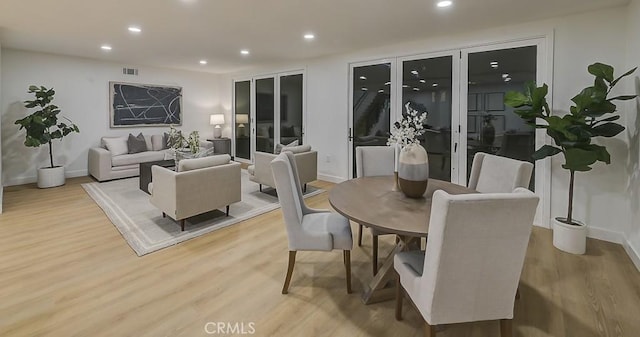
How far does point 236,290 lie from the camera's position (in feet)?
7.81

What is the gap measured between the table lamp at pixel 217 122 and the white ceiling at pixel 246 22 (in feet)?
9.19


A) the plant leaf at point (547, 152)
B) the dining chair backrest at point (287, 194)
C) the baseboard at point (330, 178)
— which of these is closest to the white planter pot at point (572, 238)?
the plant leaf at point (547, 152)

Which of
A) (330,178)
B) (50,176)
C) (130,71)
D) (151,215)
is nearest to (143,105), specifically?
(130,71)

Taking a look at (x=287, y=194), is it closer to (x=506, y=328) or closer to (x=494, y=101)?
(x=506, y=328)

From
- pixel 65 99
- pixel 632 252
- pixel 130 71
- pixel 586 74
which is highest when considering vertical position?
pixel 130 71

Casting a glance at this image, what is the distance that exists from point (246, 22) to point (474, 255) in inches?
141

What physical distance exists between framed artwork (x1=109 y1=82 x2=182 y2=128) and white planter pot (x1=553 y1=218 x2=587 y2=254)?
7634mm

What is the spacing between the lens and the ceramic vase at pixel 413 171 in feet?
7.32

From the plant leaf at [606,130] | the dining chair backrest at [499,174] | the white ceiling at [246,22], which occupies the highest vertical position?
the white ceiling at [246,22]

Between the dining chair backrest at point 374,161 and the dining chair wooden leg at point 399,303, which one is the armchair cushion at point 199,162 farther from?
the dining chair wooden leg at point 399,303

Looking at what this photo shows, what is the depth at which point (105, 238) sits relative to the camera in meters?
3.32

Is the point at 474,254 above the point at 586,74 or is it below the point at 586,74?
below

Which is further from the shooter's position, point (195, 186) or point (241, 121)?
point (241, 121)

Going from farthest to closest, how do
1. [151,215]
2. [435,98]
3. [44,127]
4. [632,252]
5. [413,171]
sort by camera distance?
[44,127] → [435,98] → [151,215] → [632,252] → [413,171]
